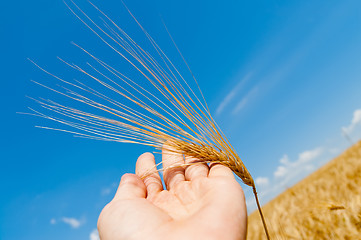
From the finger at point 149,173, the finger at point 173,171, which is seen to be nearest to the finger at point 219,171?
the finger at point 173,171

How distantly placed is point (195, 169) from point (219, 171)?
0.23m

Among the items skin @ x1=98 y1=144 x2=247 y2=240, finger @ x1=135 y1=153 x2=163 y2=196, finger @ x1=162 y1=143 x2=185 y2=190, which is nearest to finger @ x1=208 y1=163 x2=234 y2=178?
skin @ x1=98 y1=144 x2=247 y2=240

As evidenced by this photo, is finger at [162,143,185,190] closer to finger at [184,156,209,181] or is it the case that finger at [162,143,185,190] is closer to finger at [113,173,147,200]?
finger at [184,156,209,181]

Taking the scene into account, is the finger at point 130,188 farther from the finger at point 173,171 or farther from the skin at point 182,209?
the finger at point 173,171

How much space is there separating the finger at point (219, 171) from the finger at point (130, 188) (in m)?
0.49

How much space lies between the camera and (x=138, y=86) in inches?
64.6

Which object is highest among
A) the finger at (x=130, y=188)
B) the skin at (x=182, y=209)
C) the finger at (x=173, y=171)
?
the finger at (x=173, y=171)

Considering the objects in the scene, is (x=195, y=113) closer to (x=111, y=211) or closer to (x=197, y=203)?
(x=197, y=203)

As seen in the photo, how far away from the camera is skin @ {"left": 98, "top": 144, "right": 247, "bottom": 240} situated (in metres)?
1.30

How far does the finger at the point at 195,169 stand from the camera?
5.85 ft

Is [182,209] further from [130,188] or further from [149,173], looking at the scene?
[149,173]

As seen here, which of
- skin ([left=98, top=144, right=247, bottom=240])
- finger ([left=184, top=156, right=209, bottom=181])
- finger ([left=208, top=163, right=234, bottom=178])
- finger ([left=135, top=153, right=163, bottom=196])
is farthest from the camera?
finger ([left=135, top=153, right=163, bottom=196])

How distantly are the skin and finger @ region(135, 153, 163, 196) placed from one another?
0.01 meters

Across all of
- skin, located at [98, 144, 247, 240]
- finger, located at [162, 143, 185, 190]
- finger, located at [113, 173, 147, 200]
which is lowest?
skin, located at [98, 144, 247, 240]
